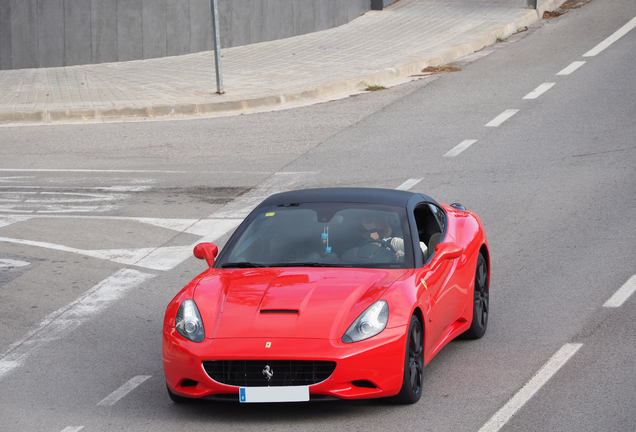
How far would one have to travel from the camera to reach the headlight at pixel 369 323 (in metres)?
5.86

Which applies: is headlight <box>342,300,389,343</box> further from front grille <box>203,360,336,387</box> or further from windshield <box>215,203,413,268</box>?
windshield <box>215,203,413,268</box>

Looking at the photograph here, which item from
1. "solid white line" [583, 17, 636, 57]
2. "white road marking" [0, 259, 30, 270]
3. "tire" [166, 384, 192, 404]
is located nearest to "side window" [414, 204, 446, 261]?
"tire" [166, 384, 192, 404]

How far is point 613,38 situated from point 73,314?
17917mm

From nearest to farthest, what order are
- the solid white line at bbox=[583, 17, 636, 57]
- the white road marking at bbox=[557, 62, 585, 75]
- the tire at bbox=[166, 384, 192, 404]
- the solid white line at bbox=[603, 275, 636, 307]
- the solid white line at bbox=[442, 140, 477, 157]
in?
the tire at bbox=[166, 384, 192, 404]
the solid white line at bbox=[603, 275, 636, 307]
the solid white line at bbox=[442, 140, 477, 157]
the white road marking at bbox=[557, 62, 585, 75]
the solid white line at bbox=[583, 17, 636, 57]

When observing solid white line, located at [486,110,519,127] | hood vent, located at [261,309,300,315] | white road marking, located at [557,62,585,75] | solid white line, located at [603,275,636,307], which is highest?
hood vent, located at [261,309,300,315]

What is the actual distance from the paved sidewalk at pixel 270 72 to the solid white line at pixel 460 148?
14.7 feet

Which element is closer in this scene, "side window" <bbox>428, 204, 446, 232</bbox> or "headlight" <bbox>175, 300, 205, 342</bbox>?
"headlight" <bbox>175, 300, 205, 342</bbox>

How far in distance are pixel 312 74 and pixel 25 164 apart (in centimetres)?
760

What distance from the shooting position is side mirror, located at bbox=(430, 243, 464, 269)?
22.2 feet

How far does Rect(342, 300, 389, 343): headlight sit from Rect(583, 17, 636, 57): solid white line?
17.1 m

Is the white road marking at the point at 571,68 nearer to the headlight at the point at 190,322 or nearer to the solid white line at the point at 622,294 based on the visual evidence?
the solid white line at the point at 622,294

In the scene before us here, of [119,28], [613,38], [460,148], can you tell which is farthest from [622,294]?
[119,28]

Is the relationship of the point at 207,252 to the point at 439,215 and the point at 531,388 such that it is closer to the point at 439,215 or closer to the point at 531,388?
the point at 439,215

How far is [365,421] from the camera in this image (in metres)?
5.90
